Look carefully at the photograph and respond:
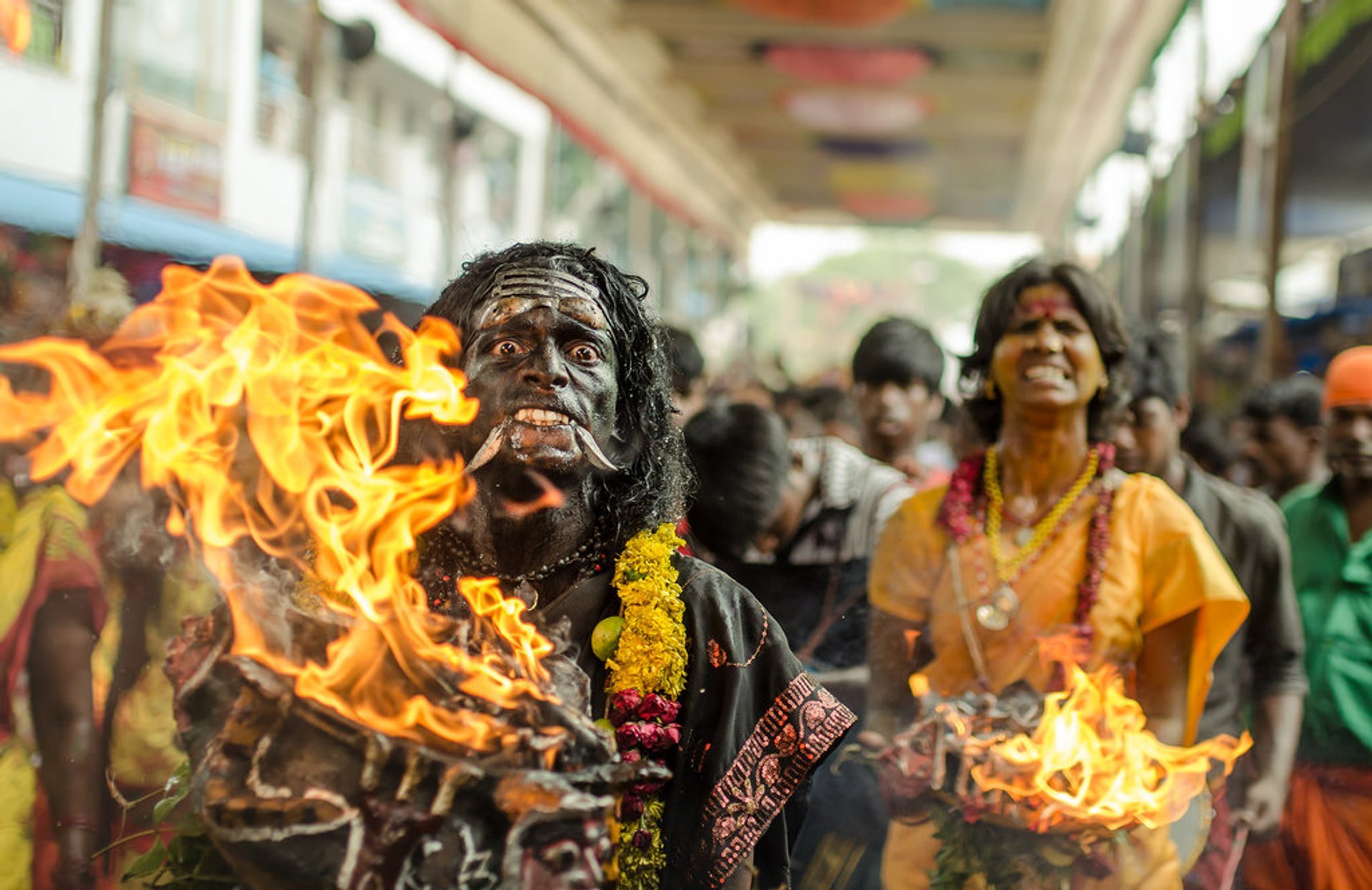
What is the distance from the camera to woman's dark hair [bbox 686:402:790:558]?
4359 millimetres

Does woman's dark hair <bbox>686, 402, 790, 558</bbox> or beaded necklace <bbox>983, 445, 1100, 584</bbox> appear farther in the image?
woman's dark hair <bbox>686, 402, 790, 558</bbox>

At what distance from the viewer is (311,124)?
34.4 feet

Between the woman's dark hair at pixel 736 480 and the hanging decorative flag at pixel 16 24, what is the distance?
21.3 feet

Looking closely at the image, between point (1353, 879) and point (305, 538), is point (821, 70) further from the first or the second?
point (305, 538)

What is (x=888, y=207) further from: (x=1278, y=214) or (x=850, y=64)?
(x=1278, y=214)

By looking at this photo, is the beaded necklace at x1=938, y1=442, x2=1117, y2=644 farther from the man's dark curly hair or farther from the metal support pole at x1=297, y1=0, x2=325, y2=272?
the metal support pole at x1=297, y1=0, x2=325, y2=272

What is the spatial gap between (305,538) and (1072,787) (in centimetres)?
184

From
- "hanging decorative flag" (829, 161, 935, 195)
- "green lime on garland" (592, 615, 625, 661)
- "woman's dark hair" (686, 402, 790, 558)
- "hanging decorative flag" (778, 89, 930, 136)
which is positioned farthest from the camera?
"hanging decorative flag" (829, 161, 935, 195)

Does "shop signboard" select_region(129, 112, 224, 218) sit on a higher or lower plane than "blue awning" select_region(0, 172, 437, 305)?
higher

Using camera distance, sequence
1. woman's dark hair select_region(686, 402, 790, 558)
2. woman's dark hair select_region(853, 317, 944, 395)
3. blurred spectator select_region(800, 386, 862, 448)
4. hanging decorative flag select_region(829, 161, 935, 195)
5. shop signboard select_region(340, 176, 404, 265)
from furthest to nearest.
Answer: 1. hanging decorative flag select_region(829, 161, 935, 195)
2. shop signboard select_region(340, 176, 404, 265)
3. blurred spectator select_region(800, 386, 862, 448)
4. woman's dark hair select_region(853, 317, 944, 395)
5. woman's dark hair select_region(686, 402, 790, 558)

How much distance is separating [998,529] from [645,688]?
170 cm

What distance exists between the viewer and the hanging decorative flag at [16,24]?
8531mm

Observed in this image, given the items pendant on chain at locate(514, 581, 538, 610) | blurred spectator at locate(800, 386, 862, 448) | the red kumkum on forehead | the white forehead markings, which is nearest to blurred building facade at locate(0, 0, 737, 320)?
blurred spectator at locate(800, 386, 862, 448)

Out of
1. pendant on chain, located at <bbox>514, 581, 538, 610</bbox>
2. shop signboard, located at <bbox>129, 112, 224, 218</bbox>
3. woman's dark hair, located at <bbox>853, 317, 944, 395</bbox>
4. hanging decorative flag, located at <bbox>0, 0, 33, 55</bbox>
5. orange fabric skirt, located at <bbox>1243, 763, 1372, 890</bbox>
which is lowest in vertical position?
orange fabric skirt, located at <bbox>1243, 763, 1372, 890</bbox>
